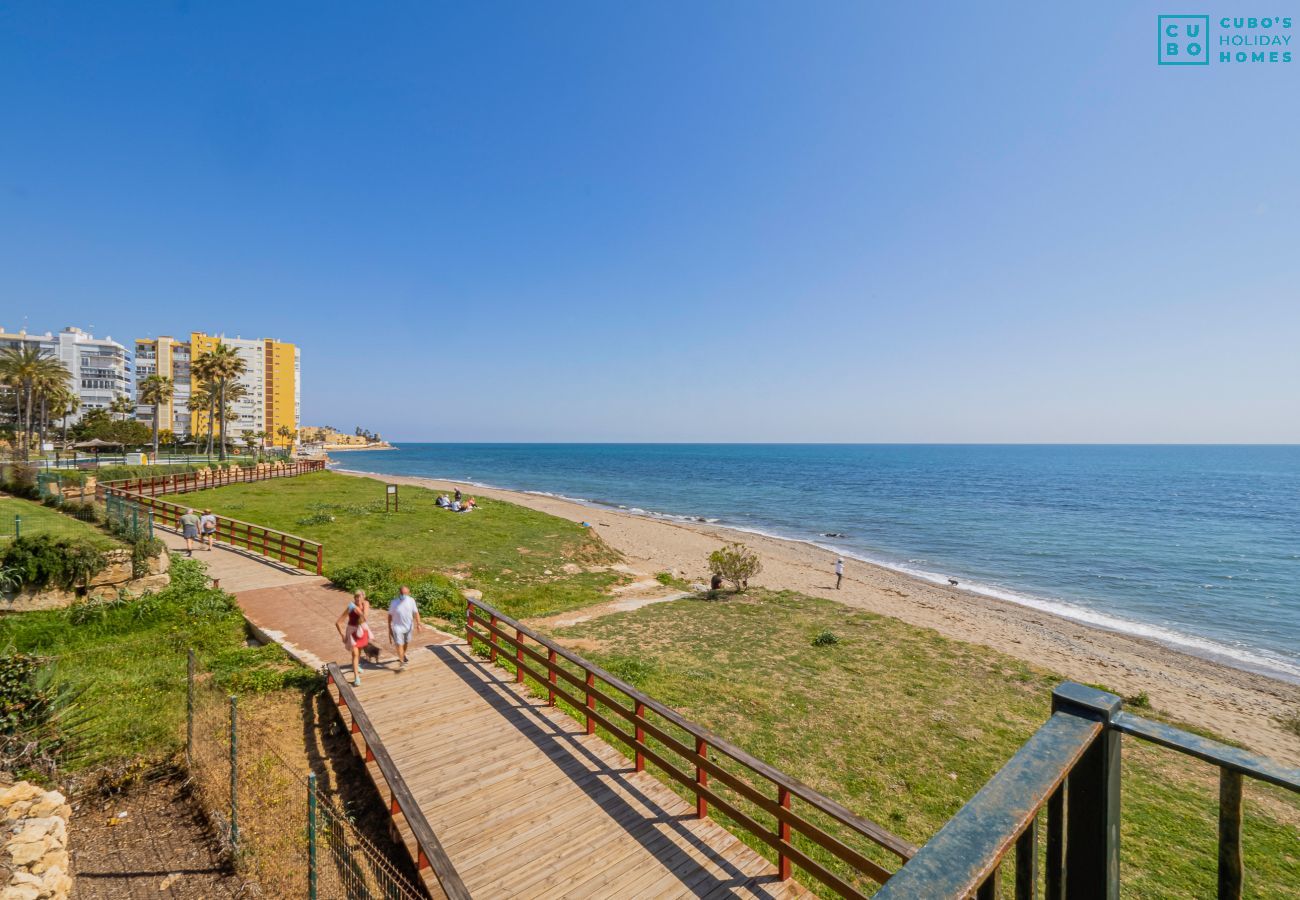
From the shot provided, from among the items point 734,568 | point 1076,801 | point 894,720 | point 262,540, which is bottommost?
point 894,720

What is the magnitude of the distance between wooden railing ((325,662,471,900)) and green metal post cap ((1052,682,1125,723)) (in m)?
5.93

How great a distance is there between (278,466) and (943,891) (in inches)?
2229

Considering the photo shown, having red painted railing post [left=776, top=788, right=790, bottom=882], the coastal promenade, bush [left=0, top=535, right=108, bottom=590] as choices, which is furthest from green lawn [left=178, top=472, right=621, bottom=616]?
red painted railing post [left=776, top=788, right=790, bottom=882]

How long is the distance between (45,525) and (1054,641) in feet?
115

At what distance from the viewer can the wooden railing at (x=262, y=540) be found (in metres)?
19.3

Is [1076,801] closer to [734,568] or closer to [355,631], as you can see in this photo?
[355,631]

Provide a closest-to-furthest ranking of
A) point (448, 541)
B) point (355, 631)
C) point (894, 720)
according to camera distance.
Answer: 1. point (355, 631)
2. point (894, 720)
3. point (448, 541)

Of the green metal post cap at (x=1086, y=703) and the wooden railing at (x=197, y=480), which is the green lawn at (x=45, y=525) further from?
the green metal post cap at (x=1086, y=703)

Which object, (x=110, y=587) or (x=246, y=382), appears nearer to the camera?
(x=110, y=587)

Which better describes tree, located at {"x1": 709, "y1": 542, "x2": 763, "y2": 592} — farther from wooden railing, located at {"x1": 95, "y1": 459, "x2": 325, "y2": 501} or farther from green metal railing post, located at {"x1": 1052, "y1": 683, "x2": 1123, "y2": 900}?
wooden railing, located at {"x1": 95, "y1": 459, "x2": 325, "y2": 501}

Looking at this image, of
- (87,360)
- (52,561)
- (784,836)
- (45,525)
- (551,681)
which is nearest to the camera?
(784,836)

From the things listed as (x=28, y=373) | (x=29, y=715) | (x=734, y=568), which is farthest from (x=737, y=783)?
(x=28, y=373)

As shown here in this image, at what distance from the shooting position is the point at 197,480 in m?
37.3

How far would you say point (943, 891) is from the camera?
1.21 m
